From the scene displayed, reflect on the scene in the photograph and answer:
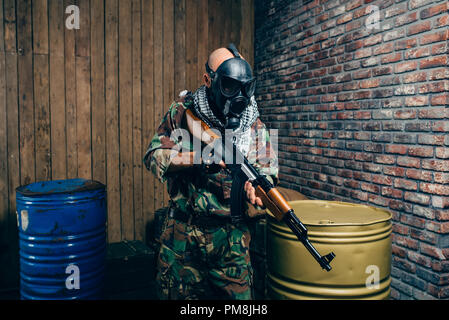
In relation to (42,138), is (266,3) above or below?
above

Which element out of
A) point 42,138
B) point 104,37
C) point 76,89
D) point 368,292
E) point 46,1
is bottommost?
point 368,292

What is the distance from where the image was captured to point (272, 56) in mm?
4164

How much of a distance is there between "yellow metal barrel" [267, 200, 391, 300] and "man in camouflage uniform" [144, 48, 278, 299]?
28cm

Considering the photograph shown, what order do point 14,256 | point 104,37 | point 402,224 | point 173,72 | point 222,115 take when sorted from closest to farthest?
point 222,115 < point 402,224 < point 14,256 < point 104,37 < point 173,72

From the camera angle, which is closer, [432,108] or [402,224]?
[432,108]

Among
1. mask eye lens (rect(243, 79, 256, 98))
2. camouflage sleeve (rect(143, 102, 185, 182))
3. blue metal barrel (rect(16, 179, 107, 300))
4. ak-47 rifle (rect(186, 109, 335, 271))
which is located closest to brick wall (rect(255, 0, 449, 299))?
ak-47 rifle (rect(186, 109, 335, 271))

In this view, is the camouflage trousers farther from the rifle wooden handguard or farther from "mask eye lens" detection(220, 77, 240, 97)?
"mask eye lens" detection(220, 77, 240, 97)

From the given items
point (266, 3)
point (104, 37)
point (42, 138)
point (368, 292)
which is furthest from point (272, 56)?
point (368, 292)

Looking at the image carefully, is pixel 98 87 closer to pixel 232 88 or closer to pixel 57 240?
pixel 57 240

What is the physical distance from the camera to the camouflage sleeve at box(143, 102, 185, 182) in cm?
201

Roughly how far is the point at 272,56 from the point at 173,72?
3.87ft

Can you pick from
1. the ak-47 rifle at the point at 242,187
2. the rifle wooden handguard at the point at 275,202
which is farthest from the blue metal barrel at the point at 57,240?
the rifle wooden handguard at the point at 275,202

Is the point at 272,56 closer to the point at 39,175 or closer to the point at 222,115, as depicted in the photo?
the point at 222,115

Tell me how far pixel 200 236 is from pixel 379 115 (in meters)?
1.67
